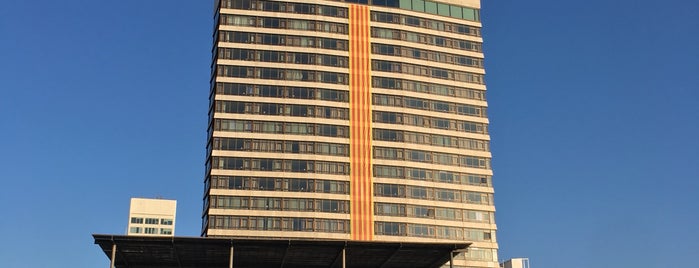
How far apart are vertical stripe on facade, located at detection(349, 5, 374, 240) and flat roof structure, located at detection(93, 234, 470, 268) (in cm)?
2199

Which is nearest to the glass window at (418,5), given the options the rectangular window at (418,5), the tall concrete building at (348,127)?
the rectangular window at (418,5)

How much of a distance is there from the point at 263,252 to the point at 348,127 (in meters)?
35.5

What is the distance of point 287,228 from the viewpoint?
10681 cm

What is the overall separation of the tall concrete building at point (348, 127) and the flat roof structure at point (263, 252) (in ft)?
70.1

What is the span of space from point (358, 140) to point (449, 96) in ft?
51.7

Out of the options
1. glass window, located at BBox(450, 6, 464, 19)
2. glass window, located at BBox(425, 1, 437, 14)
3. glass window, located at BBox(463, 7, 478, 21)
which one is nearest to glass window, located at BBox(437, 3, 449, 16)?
glass window, located at BBox(425, 1, 437, 14)

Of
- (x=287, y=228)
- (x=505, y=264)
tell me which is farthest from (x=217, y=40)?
(x=505, y=264)

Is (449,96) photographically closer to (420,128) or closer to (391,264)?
(420,128)

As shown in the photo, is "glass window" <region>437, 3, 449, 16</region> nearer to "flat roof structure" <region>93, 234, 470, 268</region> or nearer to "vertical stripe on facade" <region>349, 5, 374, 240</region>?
"vertical stripe on facade" <region>349, 5, 374, 240</region>

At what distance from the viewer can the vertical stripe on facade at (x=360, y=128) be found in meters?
109

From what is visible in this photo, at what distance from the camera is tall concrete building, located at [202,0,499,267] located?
10825 centimetres

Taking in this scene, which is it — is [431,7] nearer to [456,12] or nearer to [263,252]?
[456,12]

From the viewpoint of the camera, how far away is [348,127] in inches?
4461

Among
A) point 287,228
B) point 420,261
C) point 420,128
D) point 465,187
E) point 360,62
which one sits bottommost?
point 420,261
